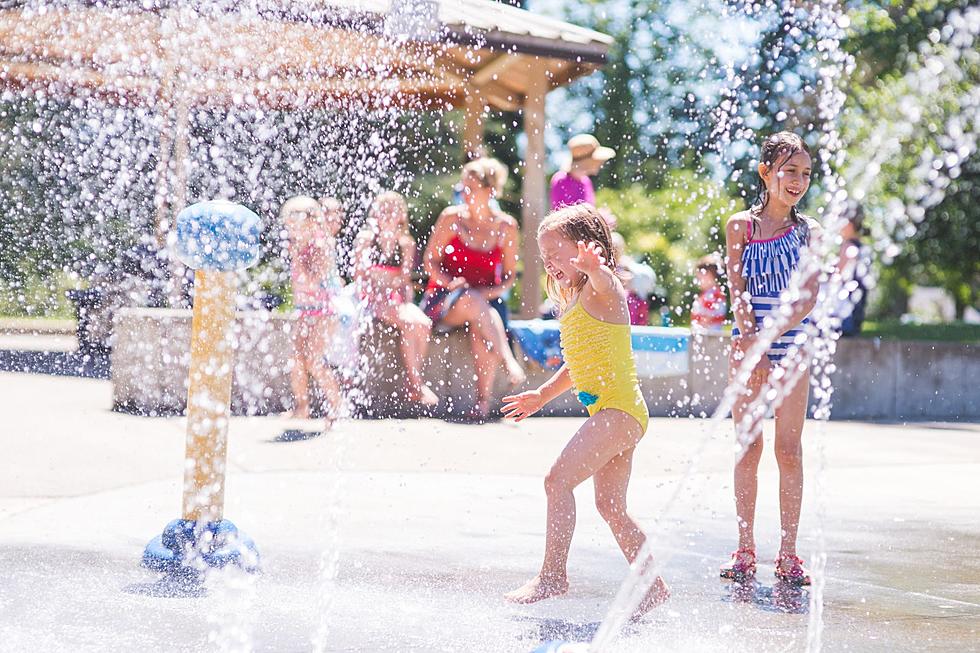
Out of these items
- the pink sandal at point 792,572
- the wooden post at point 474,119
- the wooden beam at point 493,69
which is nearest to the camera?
the pink sandal at point 792,572

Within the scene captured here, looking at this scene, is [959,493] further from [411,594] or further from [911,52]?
[911,52]

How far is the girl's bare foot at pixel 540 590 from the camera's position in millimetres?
3668

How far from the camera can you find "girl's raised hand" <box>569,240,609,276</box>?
3.76 meters

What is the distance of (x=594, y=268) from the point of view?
148 inches

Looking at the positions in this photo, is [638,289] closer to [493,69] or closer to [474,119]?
[493,69]

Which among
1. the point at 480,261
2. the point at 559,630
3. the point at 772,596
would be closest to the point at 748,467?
the point at 772,596

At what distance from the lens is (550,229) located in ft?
12.7

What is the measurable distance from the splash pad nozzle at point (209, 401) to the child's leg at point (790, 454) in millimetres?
1834

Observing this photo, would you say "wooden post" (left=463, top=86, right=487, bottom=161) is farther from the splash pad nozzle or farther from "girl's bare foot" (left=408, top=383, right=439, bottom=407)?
the splash pad nozzle

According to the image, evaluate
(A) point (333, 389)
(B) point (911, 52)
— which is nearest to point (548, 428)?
(A) point (333, 389)

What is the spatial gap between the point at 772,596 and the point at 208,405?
197cm

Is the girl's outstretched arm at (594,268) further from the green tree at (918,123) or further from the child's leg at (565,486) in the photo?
the green tree at (918,123)

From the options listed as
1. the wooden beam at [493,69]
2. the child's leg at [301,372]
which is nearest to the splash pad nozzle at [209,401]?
the child's leg at [301,372]

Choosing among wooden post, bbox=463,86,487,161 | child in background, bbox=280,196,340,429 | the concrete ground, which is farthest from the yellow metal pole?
wooden post, bbox=463,86,487,161
